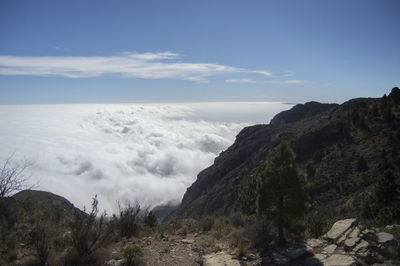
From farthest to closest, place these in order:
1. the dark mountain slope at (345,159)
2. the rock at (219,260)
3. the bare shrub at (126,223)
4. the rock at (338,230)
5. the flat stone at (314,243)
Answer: the dark mountain slope at (345,159)
the bare shrub at (126,223)
the rock at (338,230)
the flat stone at (314,243)
the rock at (219,260)

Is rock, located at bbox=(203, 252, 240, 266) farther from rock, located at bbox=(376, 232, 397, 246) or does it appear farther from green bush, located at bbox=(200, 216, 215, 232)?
rock, located at bbox=(376, 232, 397, 246)

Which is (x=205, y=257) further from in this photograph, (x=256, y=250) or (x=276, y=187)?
(x=276, y=187)

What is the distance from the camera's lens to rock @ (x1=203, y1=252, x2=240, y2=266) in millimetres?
7628

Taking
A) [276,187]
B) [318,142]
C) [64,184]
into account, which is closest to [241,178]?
[318,142]

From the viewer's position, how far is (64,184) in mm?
171000

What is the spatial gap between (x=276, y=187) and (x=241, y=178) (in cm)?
4842

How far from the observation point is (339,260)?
6.87 meters

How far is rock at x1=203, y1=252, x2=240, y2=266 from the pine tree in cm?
198

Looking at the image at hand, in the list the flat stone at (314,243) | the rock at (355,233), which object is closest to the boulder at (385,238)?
the rock at (355,233)

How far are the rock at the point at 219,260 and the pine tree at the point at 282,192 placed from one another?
198cm

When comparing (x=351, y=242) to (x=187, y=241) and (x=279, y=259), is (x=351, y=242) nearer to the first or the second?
(x=279, y=259)

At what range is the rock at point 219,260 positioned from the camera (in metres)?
7.63

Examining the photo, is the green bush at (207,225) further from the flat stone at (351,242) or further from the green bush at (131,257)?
the flat stone at (351,242)

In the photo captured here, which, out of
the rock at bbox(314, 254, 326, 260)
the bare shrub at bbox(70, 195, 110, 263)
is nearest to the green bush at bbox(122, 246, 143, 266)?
the bare shrub at bbox(70, 195, 110, 263)
